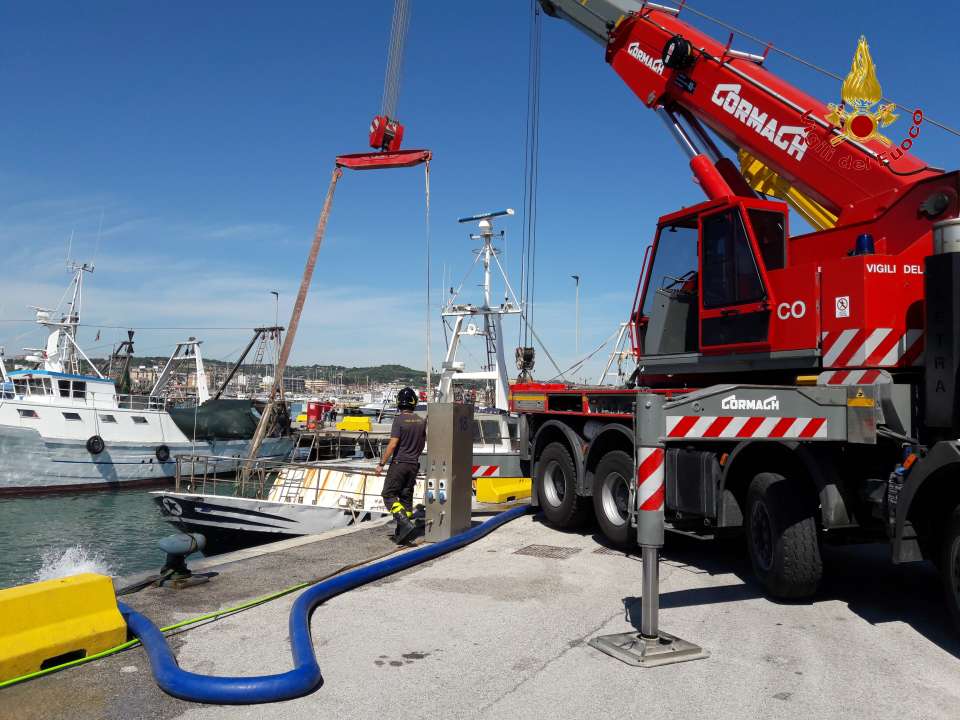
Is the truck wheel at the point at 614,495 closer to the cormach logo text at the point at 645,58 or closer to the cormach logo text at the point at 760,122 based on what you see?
the cormach logo text at the point at 760,122

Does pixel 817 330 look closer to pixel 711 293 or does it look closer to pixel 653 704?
pixel 711 293

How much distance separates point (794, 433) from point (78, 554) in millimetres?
18595

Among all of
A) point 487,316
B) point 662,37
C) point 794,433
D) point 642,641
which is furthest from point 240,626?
point 487,316

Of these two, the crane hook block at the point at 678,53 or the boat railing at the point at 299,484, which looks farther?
the boat railing at the point at 299,484

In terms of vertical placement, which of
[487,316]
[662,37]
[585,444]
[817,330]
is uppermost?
[662,37]

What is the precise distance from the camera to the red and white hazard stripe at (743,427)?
5.20 metres

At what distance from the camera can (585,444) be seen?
958 centimetres

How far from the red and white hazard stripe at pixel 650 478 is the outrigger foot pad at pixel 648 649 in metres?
0.89

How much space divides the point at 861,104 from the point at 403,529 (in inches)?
261

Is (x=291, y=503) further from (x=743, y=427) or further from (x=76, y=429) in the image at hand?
(x=76, y=429)

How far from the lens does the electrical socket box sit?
8.99 metres

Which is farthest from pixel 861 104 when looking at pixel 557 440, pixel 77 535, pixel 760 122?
pixel 77 535

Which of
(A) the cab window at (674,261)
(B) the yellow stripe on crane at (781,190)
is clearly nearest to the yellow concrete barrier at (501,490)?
(A) the cab window at (674,261)

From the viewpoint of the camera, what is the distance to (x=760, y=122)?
8531 mm
